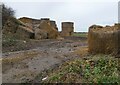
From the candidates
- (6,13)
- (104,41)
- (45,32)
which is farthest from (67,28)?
(104,41)

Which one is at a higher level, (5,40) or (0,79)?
(5,40)

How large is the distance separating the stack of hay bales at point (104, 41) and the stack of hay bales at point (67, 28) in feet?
46.5

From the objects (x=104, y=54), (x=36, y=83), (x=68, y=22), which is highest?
(x=68, y=22)

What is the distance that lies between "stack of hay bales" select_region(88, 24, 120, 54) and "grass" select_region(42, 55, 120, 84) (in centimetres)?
Answer: 91

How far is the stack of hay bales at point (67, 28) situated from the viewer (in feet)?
81.9

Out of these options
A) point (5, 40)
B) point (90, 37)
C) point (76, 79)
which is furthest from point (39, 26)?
point (76, 79)

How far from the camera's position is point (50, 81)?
26.1 feet

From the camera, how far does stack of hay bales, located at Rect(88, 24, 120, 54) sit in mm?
9625

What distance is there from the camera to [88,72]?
26.4 ft

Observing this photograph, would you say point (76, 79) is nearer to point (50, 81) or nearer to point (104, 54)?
point (50, 81)

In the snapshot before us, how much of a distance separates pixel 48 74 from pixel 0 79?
1.23 m

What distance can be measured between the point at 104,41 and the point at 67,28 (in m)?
15.2

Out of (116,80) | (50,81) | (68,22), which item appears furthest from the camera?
(68,22)

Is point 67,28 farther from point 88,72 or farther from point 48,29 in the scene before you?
point 88,72
